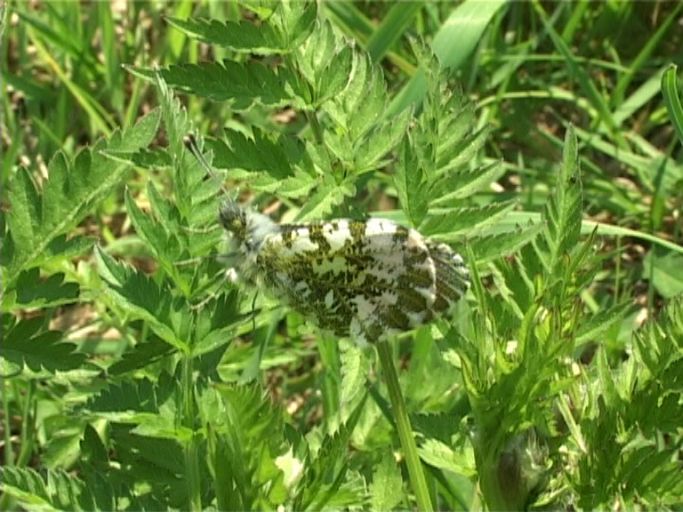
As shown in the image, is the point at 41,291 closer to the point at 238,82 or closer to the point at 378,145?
the point at 238,82

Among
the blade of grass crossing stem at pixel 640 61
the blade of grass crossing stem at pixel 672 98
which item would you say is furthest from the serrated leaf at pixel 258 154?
the blade of grass crossing stem at pixel 640 61

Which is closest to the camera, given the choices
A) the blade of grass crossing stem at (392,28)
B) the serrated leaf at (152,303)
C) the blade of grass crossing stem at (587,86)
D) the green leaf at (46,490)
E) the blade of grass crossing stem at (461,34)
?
the green leaf at (46,490)

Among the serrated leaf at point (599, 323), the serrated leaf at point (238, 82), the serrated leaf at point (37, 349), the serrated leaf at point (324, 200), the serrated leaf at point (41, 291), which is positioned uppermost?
the serrated leaf at point (238, 82)

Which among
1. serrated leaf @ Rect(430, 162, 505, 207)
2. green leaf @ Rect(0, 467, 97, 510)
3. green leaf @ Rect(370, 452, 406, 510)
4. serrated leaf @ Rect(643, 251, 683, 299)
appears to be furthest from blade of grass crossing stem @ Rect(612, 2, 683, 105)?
green leaf @ Rect(0, 467, 97, 510)

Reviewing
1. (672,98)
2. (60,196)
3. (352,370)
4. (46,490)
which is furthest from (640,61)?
(46,490)

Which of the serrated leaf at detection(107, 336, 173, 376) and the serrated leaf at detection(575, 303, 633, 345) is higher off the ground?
the serrated leaf at detection(575, 303, 633, 345)

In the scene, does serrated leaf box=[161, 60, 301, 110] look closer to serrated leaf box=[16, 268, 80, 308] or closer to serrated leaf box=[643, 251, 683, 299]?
serrated leaf box=[16, 268, 80, 308]

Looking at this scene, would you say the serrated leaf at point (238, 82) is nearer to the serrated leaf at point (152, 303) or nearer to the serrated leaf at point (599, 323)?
the serrated leaf at point (152, 303)

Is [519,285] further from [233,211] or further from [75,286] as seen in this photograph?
[75,286]
